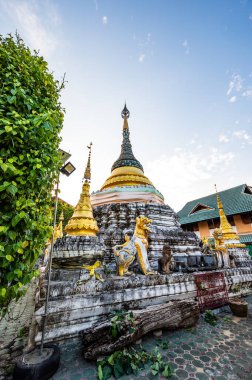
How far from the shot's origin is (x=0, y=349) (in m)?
2.66

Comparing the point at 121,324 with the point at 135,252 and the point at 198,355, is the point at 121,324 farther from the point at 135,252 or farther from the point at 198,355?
the point at 135,252

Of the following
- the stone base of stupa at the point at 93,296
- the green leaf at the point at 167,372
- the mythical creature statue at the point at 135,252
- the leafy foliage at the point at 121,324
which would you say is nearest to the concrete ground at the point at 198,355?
the green leaf at the point at 167,372

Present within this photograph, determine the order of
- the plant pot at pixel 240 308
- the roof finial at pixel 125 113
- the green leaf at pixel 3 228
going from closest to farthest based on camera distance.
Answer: the green leaf at pixel 3 228 → the plant pot at pixel 240 308 → the roof finial at pixel 125 113

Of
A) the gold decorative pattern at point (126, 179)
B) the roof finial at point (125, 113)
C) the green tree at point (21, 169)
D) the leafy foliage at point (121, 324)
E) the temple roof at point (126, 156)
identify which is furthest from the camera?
the roof finial at point (125, 113)

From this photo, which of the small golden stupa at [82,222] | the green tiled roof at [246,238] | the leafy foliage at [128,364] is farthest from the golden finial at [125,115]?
the leafy foliage at [128,364]

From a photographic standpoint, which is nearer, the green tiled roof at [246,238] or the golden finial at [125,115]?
the green tiled roof at [246,238]

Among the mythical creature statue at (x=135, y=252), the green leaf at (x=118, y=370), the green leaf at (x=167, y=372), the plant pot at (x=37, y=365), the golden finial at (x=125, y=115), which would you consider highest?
the golden finial at (x=125, y=115)

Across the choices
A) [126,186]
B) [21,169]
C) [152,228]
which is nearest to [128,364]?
[21,169]

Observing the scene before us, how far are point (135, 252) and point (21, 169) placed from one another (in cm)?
338

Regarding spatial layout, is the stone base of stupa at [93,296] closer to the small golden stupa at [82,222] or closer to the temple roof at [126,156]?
the small golden stupa at [82,222]

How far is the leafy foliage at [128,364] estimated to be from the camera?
212cm

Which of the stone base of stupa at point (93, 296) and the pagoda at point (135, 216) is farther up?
the pagoda at point (135, 216)

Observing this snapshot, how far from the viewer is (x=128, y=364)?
2260mm

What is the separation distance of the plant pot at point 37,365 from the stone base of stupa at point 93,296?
1.42ft
